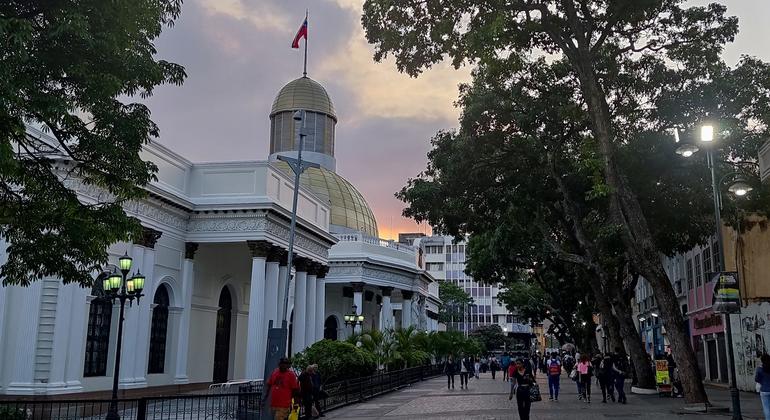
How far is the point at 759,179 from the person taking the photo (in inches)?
853

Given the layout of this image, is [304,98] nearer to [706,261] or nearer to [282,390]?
[706,261]

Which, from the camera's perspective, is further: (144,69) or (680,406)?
(680,406)

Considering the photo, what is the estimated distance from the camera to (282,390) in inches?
501

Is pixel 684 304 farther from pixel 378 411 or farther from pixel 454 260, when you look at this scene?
pixel 454 260

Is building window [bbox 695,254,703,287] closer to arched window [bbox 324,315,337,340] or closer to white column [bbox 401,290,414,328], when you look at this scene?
white column [bbox 401,290,414,328]

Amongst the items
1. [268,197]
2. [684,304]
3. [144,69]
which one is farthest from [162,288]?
[684,304]

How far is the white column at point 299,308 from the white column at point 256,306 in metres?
5.20

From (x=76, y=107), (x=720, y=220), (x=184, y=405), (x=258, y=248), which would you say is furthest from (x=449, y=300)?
(x=76, y=107)

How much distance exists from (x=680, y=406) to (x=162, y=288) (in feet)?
62.4

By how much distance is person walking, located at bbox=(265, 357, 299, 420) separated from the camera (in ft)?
41.5

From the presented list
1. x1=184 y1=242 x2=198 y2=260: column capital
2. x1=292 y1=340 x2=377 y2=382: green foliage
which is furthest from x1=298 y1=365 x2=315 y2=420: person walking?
x1=184 y1=242 x2=198 y2=260: column capital

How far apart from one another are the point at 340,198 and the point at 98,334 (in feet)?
112

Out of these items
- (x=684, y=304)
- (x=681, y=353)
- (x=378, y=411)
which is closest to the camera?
(x=681, y=353)

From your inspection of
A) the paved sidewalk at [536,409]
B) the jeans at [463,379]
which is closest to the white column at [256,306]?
the paved sidewalk at [536,409]
